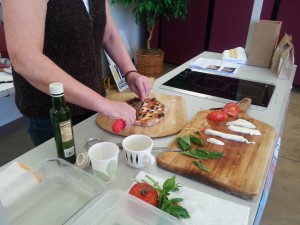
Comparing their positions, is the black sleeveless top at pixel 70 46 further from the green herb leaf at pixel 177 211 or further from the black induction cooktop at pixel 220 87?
the green herb leaf at pixel 177 211

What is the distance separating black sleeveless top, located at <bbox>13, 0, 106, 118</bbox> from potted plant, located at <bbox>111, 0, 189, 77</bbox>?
215cm

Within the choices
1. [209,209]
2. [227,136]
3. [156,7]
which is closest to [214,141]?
[227,136]

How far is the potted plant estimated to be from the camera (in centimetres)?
302

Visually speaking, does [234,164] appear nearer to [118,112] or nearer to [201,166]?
[201,166]

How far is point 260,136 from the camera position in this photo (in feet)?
2.94

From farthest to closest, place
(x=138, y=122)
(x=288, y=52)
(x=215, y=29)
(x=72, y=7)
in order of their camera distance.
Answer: (x=215, y=29) < (x=288, y=52) < (x=138, y=122) < (x=72, y=7)

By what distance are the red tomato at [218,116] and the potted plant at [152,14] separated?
90.9 inches

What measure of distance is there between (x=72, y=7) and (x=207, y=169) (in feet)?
2.14

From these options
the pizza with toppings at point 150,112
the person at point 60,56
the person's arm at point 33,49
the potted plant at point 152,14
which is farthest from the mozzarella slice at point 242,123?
the potted plant at point 152,14

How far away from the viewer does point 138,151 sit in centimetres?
75

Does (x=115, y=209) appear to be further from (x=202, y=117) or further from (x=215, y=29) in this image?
(x=215, y=29)

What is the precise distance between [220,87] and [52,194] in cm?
99

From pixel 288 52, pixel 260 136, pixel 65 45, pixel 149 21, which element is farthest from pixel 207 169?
pixel 149 21

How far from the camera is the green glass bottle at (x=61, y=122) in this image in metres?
0.65
